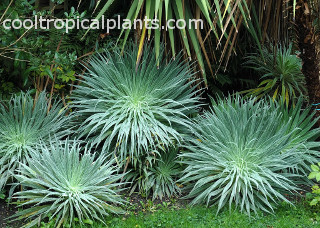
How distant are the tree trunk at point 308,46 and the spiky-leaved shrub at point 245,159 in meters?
0.56

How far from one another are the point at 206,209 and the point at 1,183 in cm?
188

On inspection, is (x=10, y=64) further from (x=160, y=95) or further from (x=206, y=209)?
(x=206, y=209)

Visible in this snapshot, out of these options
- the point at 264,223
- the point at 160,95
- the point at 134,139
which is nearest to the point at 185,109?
the point at 160,95

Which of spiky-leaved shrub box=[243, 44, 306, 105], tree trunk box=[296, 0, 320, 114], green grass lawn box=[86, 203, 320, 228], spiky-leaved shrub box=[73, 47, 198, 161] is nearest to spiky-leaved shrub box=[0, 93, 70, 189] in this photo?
spiky-leaved shrub box=[73, 47, 198, 161]

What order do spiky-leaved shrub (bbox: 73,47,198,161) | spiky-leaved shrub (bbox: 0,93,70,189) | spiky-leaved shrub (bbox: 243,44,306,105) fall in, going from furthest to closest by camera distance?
1. spiky-leaved shrub (bbox: 243,44,306,105)
2. spiky-leaved shrub (bbox: 73,47,198,161)
3. spiky-leaved shrub (bbox: 0,93,70,189)

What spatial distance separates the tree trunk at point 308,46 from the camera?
5094 millimetres

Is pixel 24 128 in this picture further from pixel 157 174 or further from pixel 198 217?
pixel 198 217

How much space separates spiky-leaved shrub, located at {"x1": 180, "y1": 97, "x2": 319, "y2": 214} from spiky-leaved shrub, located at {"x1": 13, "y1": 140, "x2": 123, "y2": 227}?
2.59 ft

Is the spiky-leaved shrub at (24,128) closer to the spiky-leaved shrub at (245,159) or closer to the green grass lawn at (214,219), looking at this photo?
the green grass lawn at (214,219)

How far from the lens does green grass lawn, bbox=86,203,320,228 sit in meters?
4.41

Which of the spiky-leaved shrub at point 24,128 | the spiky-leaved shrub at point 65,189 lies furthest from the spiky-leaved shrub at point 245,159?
the spiky-leaved shrub at point 24,128

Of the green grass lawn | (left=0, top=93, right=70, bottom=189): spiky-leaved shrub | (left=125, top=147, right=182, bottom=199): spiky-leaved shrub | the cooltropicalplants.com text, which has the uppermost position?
the cooltropicalplants.com text

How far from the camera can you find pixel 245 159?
4.62 m

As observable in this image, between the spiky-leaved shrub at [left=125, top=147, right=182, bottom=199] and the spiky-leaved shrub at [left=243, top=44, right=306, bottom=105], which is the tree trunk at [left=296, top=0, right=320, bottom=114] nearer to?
the spiky-leaved shrub at [left=243, top=44, right=306, bottom=105]
